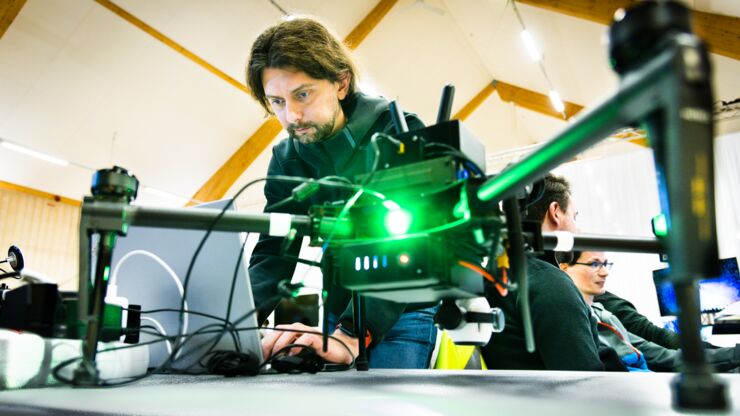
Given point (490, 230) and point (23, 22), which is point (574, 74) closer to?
point (23, 22)

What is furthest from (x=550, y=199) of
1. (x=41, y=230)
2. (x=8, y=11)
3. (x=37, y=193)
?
(x=41, y=230)

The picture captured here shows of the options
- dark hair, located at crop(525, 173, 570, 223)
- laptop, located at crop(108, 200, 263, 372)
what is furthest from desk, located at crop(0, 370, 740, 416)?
dark hair, located at crop(525, 173, 570, 223)

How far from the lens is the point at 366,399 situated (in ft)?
1.44

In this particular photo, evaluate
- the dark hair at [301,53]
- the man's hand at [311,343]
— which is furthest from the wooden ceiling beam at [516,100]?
the man's hand at [311,343]

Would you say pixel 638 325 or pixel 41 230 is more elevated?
pixel 41 230

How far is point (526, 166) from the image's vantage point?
373mm

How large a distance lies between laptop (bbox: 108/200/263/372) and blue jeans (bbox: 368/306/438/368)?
1.14 feet

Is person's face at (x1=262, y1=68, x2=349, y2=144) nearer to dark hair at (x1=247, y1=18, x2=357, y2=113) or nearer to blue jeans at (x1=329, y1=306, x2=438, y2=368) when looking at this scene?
dark hair at (x1=247, y1=18, x2=357, y2=113)

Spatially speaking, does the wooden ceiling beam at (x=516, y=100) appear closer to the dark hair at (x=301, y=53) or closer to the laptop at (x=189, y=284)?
the dark hair at (x=301, y=53)

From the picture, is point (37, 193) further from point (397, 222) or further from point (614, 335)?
point (397, 222)

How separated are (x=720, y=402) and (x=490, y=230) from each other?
0.24m

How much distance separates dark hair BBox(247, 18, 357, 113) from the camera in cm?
132

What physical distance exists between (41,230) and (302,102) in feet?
22.5

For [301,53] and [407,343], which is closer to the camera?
[407,343]
